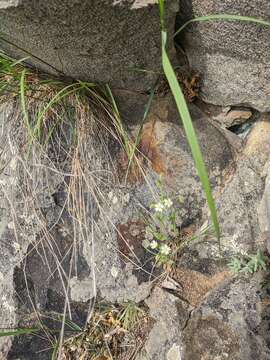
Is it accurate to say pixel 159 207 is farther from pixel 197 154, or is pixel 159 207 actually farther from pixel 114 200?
pixel 197 154

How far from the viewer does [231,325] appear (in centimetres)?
145

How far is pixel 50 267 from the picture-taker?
178 cm

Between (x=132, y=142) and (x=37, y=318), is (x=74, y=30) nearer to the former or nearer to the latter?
(x=132, y=142)

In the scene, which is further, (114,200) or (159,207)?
(114,200)

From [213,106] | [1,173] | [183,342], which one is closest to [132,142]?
[213,106]

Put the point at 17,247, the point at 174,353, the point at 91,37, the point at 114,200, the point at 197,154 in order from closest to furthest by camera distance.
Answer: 1. the point at 197,154
2. the point at 91,37
3. the point at 174,353
4. the point at 114,200
5. the point at 17,247

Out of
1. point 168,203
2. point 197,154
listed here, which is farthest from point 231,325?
point 197,154

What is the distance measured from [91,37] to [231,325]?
1181 mm

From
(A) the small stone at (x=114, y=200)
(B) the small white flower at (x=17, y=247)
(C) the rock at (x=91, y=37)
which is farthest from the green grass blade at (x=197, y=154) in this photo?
(B) the small white flower at (x=17, y=247)

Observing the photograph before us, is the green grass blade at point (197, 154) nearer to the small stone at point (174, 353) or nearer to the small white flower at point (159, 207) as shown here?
the small white flower at point (159, 207)

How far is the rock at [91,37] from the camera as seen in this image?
4.21ft

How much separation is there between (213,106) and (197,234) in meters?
0.56

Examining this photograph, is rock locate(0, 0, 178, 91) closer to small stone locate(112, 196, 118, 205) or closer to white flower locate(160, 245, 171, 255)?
small stone locate(112, 196, 118, 205)

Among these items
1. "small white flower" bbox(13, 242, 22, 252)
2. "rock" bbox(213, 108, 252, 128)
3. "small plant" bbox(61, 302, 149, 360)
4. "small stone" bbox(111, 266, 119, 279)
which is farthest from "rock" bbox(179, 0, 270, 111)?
"small white flower" bbox(13, 242, 22, 252)
